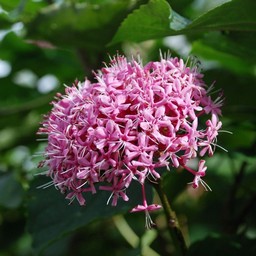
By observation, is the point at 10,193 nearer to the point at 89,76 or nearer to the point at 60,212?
the point at 60,212

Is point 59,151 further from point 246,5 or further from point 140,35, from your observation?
point 246,5

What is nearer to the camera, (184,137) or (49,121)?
(184,137)

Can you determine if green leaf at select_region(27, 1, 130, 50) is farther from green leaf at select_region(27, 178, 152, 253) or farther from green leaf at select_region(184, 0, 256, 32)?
green leaf at select_region(27, 178, 152, 253)

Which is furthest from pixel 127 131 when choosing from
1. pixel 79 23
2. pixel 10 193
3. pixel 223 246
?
pixel 10 193

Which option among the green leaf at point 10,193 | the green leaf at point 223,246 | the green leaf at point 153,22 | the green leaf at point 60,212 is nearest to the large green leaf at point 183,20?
the green leaf at point 153,22

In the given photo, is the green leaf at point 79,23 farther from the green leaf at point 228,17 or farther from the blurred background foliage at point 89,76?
the green leaf at point 228,17

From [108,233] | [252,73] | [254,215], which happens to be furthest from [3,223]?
[252,73]
